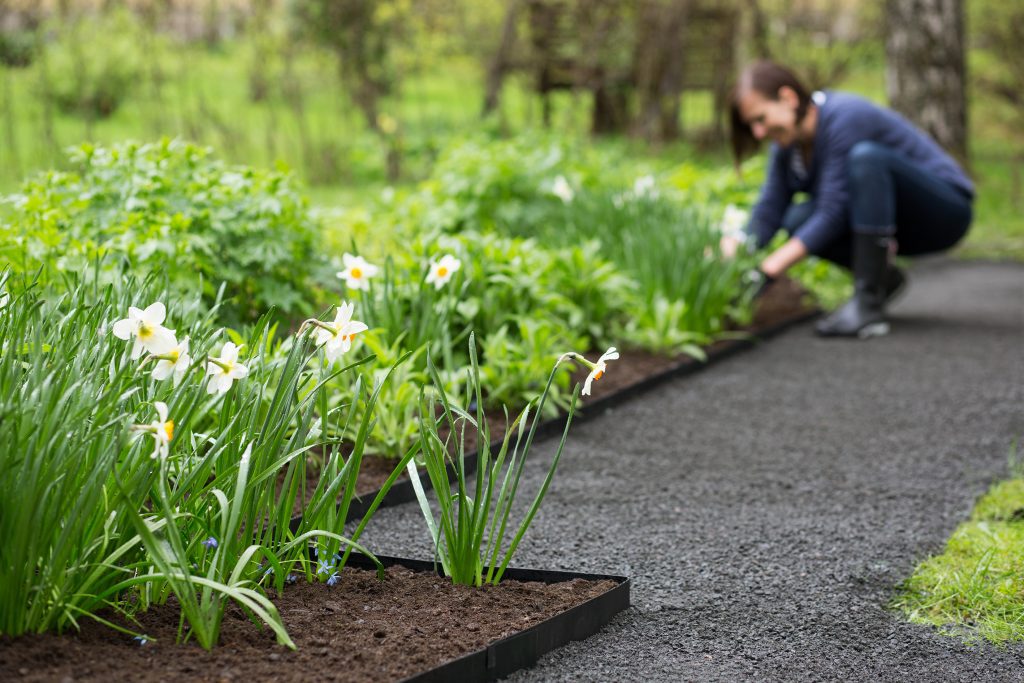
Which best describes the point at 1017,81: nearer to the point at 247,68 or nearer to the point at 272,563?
the point at 247,68

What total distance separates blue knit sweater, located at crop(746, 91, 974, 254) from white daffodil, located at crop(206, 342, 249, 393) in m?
3.50

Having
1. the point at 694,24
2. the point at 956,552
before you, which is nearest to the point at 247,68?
the point at 694,24

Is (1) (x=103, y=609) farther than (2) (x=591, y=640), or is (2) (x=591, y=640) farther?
(2) (x=591, y=640)

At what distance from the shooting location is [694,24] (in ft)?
39.8

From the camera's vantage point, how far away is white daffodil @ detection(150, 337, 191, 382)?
166 centimetres

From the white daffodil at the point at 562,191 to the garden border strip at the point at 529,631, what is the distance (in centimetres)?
313

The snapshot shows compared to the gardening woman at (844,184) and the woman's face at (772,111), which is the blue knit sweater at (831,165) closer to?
the gardening woman at (844,184)

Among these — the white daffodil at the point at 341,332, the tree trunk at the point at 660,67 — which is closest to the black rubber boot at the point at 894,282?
the white daffodil at the point at 341,332

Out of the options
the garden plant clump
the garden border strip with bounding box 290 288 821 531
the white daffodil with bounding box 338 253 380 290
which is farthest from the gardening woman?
the white daffodil with bounding box 338 253 380 290

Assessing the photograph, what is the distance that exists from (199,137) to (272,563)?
5690mm

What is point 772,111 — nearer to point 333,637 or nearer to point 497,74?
point 333,637

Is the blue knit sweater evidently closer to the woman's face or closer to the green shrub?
the woman's face

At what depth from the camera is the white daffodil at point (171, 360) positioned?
1656 mm

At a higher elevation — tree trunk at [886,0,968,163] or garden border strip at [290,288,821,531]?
tree trunk at [886,0,968,163]
